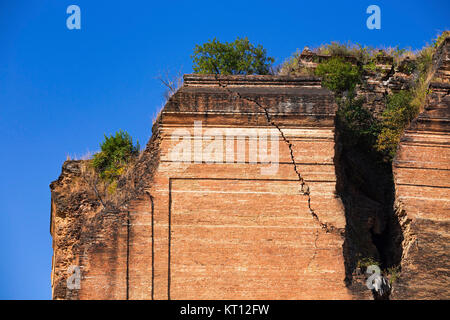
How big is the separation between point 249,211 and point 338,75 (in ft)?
17.6

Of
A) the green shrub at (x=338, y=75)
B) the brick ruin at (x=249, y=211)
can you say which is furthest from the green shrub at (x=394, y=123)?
the green shrub at (x=338, y=75)

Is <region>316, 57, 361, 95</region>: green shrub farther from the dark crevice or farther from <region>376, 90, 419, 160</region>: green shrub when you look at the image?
the dark crevice

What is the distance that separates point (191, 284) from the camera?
15.0m

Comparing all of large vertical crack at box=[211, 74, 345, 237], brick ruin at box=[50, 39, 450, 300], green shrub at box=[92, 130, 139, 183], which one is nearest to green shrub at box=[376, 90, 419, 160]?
brick ruin at box=[50, 39, 450, 300]

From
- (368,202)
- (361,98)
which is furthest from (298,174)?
(361,98)

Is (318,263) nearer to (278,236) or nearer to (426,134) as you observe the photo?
(278,236)

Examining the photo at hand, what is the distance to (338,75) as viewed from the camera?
63.1 feet

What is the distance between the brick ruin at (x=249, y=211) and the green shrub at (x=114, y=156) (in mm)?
1378

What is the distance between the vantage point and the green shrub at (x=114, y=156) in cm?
1772

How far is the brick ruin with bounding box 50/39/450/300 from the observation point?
14992 mm

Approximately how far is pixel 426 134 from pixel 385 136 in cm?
150

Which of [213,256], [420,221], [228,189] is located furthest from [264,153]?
[420,221]

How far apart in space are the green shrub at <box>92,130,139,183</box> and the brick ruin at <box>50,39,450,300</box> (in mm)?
1378

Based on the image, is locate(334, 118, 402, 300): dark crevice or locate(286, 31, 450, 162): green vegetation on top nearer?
locate(334, 118, 402, 300): dark crevice
